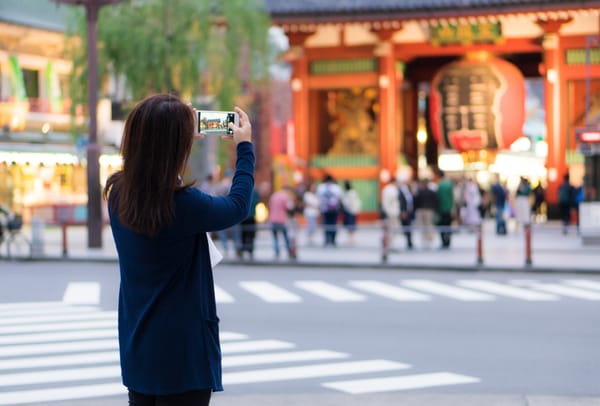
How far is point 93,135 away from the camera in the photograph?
26219 mm

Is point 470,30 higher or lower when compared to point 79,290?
higher

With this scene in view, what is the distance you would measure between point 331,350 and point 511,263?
11228 millimetres

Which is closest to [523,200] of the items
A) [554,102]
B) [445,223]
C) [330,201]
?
[445,223]

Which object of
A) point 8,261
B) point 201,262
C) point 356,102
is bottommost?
point 8,261

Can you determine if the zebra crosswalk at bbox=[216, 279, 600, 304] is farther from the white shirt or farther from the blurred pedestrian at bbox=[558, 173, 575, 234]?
the blurred pedestrian at bbox=[558, 173, 575, 234]

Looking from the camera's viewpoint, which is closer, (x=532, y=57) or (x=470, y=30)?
(x=470, y=30)

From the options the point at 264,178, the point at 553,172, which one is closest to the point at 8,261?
the point at 553,172

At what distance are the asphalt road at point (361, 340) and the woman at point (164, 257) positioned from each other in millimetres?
3958

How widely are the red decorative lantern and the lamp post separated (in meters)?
11.6

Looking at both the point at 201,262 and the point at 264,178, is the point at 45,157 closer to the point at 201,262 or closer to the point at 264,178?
the point at 264,178

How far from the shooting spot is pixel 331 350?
10.8 meters

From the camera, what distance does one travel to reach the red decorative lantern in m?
32.2

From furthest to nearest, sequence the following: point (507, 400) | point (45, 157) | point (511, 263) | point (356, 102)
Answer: point (45, 157)
point (356, 102)
point (511, 263)
point (507, 400)

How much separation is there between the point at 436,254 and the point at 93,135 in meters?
8.52
